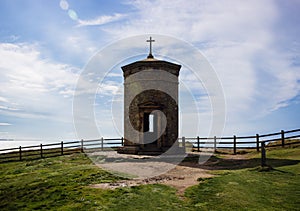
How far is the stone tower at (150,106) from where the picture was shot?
22.2 metres

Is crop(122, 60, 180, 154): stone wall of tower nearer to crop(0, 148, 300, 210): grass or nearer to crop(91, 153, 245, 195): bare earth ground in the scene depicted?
crop(91, 153, 245, 195): bare earth ground

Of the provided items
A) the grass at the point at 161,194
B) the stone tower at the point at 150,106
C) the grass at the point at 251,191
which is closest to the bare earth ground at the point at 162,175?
the grass at the point at 161,194

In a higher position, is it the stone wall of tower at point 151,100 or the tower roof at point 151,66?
the tower roof at point 151,66

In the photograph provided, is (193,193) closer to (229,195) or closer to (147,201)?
(229,195)

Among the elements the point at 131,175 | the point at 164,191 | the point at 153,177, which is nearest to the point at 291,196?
the point at 164,191

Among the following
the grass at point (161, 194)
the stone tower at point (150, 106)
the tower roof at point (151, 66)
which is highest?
the tower roof at point (151, 66)

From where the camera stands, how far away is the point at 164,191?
1019 centimetres

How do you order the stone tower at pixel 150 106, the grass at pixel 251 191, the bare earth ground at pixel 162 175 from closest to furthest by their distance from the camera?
the grass at pixel 251 191, the bare earth ground at pixel 162 175, the stone tower at pixel 150 106

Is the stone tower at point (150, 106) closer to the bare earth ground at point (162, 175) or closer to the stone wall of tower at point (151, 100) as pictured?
the stone wall of tower at point (151, 100)

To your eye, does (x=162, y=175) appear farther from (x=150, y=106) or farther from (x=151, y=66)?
(x=151, y=66)

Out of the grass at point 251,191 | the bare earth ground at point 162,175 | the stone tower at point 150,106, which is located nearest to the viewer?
the grass at point 251,191

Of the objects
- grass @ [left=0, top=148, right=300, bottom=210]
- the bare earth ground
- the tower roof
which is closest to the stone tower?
the tower roof

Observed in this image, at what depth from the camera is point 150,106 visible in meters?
22.2

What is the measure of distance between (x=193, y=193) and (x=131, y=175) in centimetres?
387
